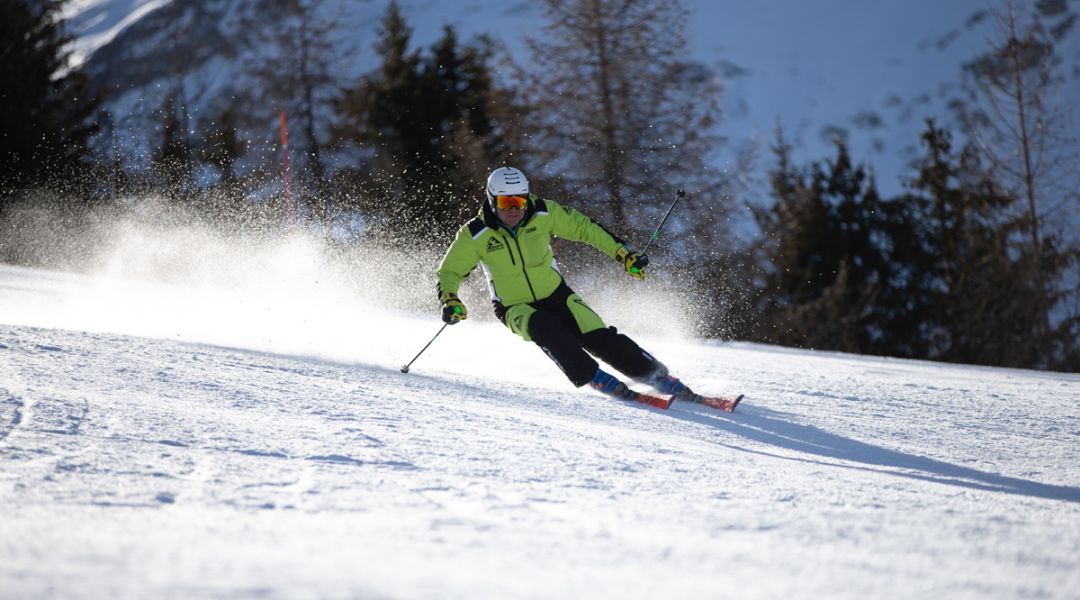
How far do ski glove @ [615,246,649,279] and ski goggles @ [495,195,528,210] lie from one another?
0.82 metres

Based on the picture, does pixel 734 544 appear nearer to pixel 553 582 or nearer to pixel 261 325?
pixel 553 582

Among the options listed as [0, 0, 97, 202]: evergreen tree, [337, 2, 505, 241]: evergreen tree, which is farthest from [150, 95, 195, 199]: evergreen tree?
[337, 2, 505, 241]: evergreen tree

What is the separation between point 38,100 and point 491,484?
83.1ft

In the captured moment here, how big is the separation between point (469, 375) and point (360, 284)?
327 inches

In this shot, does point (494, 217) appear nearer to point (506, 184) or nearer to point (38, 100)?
point (506, 184)

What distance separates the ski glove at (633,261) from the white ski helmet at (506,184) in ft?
2.70

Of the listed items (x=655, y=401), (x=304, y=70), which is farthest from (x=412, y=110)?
(x=655, y=401)

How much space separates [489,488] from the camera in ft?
9.32

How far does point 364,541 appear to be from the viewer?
2.23 metres

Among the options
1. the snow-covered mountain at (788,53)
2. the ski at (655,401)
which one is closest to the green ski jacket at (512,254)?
the ski at (655,401)

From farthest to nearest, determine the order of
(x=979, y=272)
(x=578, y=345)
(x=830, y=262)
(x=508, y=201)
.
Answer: (x=830, y=262) → (x=979, y=272) → (x=508, y=201) → (x=578, y=345)

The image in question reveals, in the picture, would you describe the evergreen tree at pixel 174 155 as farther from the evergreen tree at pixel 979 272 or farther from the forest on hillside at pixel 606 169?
the evergreen tree at pixel 979 272

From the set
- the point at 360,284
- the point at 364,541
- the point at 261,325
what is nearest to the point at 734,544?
the point at 364,541

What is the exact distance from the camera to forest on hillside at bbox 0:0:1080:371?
14.0 metres
